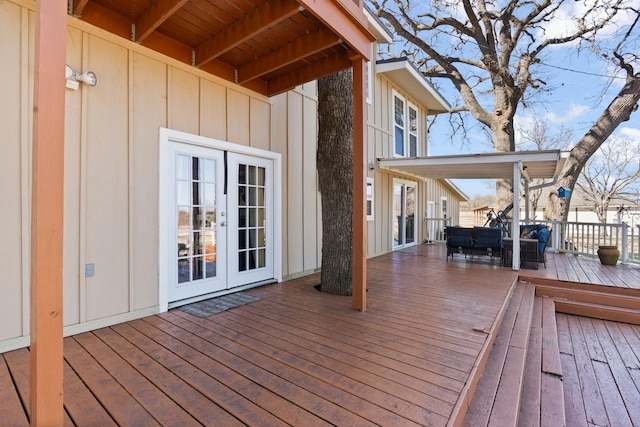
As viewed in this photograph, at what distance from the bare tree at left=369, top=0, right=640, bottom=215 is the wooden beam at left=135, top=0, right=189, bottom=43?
11473mm

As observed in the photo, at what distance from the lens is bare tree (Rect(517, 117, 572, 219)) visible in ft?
64.5

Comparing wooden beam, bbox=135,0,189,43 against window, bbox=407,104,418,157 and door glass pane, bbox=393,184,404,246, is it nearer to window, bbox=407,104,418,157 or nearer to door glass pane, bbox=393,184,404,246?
door glass pane, bbox=393,184,404,246

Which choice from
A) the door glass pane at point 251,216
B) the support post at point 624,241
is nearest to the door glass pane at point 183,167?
the door glass pane at point 251,216

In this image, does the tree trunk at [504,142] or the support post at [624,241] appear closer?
the support post at [624,241]

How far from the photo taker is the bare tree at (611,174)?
18719mm

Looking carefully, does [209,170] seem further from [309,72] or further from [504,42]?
[504,42]

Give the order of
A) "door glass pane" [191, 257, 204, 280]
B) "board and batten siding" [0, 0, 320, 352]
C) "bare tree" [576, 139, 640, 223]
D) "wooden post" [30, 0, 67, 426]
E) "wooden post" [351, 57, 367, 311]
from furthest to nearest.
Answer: "bare tree" [576, 139, 640, 223], "door glass pane" [191, 257, 204, 280], "wooden post" [351, 57, 367, 311], "board and batten siding" [0, 0, 320, 352], "wooden post" [30, 0, 67, 426]

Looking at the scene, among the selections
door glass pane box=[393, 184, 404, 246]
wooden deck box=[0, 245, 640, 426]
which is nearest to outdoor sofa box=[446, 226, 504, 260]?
door glass pane box=[393, 184, 404, 246]

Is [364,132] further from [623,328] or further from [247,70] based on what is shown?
[623,328]

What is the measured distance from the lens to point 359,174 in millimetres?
3439

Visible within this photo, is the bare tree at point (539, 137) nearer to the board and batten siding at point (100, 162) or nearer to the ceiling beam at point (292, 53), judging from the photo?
the ceiling beam at point (292, 53)

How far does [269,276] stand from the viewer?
4.77 m

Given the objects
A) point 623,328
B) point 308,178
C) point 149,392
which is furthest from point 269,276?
point 623,328

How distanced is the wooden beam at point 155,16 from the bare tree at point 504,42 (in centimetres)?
1147
